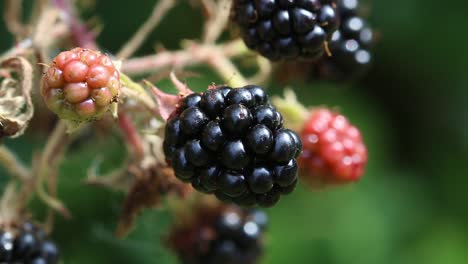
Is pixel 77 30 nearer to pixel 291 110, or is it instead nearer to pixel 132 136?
pixel 132 136

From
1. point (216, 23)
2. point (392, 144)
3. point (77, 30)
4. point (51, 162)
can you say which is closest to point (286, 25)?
point (216, 23)

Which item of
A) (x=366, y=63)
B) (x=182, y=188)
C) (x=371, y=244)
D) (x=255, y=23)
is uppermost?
(x=255, y=23)

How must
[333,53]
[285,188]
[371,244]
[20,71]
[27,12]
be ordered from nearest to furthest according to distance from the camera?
[285,188], [20,71], [333,53], [27,12], [371,244]

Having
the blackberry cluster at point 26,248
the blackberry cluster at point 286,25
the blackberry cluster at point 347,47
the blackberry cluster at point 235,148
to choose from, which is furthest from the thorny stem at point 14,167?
the blackberry cluster at point 347,47

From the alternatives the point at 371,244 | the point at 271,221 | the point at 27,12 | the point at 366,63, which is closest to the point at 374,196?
the point at 371,244

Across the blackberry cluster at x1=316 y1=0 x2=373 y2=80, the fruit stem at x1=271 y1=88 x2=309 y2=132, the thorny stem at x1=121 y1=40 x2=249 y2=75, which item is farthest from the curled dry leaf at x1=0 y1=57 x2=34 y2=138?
the blackberry cluster at x1=316 y1=0 x2=373 y2=80

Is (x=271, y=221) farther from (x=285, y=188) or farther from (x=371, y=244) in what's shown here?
(x=285, y=188)

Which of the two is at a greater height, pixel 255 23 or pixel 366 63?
pixel 255 23
